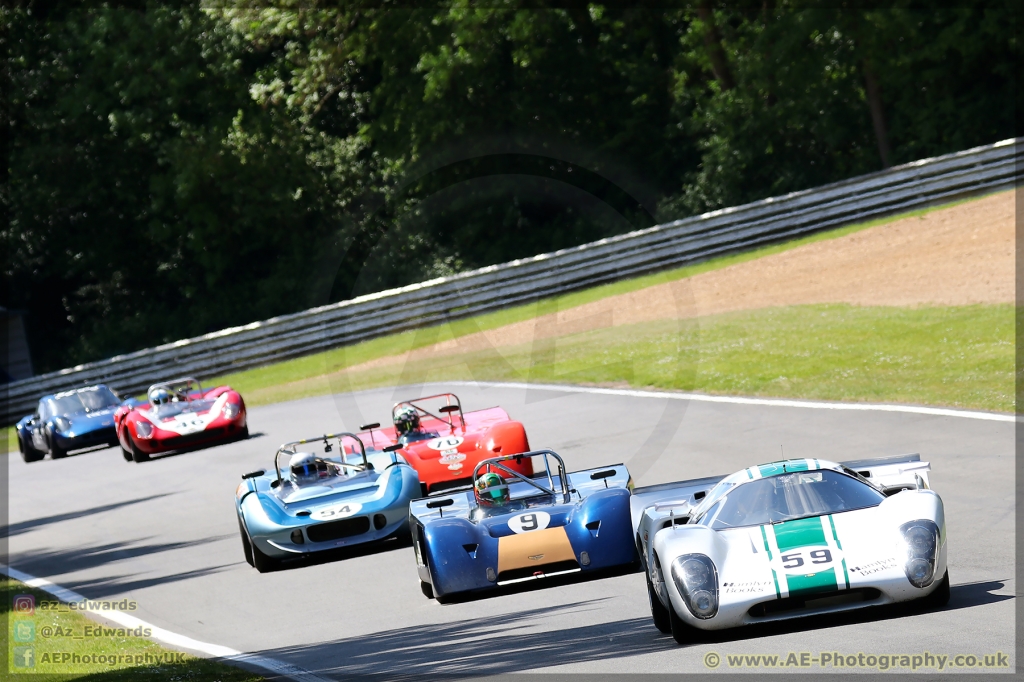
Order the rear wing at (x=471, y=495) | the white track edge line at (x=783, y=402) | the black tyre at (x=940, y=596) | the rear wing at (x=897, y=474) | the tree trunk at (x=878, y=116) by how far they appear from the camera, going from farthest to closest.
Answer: the tree trunk at (x=878, y=116), the white track edge line at (x=783, y=402), the rear wing at (x=471, y=495), the rear wing at (x=897, y=474), the black tyre at (x=940, y=596)

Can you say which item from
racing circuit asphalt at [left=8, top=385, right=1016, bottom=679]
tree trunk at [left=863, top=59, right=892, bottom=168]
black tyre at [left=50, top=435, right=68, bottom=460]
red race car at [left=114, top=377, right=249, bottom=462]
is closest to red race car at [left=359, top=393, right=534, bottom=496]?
racing circuit asphalt at [left=8, top=385, right=1016, bottom=679]

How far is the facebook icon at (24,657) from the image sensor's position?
9742 mm

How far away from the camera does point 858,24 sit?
3844 centimetres

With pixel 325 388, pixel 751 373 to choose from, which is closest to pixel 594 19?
pixel 325 388

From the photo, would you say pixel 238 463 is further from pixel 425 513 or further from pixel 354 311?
pixel 354 311

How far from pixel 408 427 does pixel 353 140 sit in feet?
101

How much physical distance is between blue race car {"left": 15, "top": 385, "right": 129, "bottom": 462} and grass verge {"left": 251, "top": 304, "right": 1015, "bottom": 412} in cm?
382

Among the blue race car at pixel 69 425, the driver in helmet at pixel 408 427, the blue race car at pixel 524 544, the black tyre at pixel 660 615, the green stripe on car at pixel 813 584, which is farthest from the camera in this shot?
the blue race car at pixel 69 425

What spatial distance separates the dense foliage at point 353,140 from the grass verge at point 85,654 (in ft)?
97.1

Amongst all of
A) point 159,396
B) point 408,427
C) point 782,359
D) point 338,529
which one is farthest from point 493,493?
point 159,396

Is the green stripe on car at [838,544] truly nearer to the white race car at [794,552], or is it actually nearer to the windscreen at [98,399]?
the white race car at [794,552]

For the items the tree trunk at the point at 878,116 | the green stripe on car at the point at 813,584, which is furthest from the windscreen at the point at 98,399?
the tree trunk at the point at 878,116

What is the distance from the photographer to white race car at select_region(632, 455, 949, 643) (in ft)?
24.6

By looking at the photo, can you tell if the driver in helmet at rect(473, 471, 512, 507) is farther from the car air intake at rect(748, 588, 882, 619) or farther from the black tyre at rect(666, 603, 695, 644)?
the car air intake at rect(748, 588, 882, 619)
